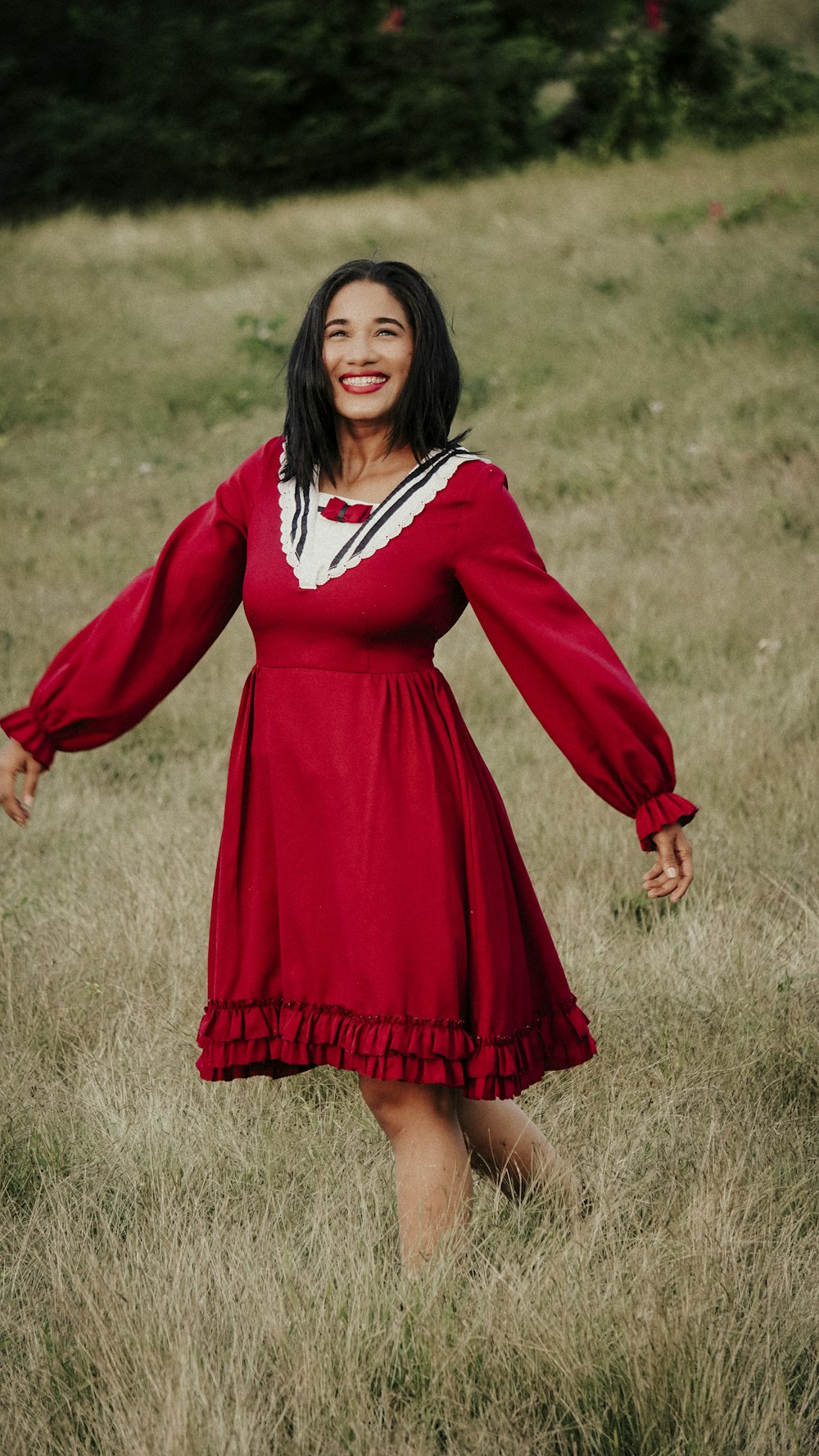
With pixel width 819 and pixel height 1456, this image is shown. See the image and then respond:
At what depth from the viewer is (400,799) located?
7.18 feet

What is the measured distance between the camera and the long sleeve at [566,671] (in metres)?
2.19

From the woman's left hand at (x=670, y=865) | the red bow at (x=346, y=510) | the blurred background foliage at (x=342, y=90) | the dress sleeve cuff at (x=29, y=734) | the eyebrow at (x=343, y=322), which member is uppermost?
the blurred background foliage at (x=342, y=90)

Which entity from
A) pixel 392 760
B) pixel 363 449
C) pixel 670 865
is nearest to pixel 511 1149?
pixel 670 865

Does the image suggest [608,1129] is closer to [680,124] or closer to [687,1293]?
[687,1293]

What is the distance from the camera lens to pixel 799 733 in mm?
5125

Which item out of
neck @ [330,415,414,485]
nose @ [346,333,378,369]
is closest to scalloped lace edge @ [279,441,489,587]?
neck @ [330,415,414,485]

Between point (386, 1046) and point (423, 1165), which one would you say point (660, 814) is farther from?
point (423, 1165)

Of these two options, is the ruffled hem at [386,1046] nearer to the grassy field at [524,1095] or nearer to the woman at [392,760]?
the woman at [392,760]

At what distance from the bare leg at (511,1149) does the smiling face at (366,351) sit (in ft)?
4.16

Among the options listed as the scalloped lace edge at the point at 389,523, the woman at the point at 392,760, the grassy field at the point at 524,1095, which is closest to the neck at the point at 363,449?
the woman at the point at 392,760

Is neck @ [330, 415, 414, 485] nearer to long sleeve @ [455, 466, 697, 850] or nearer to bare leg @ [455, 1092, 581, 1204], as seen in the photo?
long sleeve @ [455, 466, 697, 850]

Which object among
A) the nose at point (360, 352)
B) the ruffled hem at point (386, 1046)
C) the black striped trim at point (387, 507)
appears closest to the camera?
the ruffled hem at point (386, 1046)

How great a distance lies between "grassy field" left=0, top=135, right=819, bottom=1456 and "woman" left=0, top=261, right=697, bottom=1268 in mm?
298

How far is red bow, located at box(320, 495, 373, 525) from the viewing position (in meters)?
2.31
